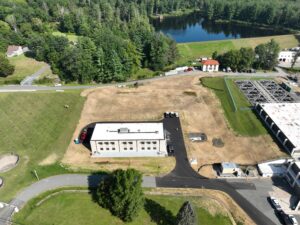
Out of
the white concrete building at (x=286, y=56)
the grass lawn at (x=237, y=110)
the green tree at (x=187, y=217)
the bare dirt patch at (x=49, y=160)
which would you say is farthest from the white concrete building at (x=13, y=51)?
the white concrete building at (x=286, y=56)

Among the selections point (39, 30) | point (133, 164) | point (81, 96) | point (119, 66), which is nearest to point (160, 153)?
point (133, 164)

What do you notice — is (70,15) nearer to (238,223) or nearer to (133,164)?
(133,164)

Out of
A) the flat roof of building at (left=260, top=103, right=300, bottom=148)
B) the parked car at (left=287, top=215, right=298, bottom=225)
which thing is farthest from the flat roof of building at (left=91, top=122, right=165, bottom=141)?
the flat roof of building at (left=260, top=103, right=300, bottom=148)

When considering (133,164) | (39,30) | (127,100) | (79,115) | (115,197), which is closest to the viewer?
(115,197)

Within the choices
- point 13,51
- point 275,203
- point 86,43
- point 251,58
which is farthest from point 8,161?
point 251,58

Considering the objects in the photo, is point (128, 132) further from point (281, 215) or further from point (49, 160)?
point (281, 215)

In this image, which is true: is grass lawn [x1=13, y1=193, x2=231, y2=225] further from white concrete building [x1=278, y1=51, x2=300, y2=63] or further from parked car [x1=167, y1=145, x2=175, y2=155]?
white concrete building [x1=278, y1=51, x2=300, y2=63]
